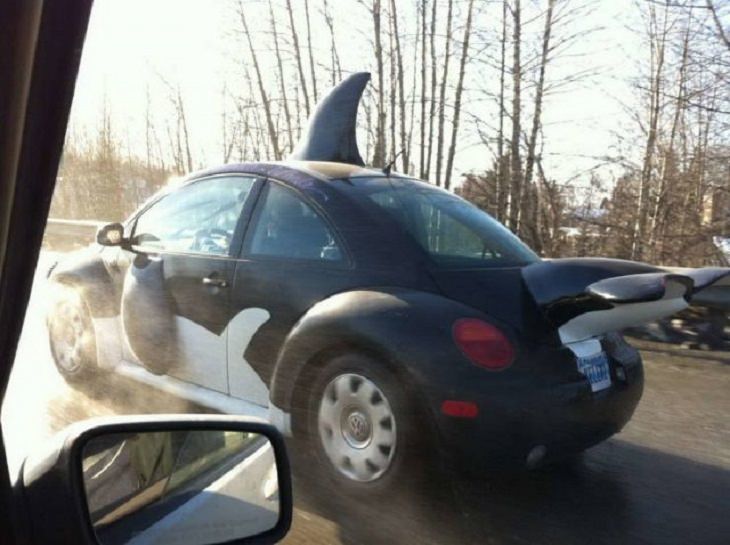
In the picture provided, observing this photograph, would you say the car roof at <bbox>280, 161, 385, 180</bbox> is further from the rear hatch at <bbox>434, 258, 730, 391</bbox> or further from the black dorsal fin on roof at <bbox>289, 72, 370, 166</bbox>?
the rear hatch at <bbox>434, 258, 730, 391</bbox>

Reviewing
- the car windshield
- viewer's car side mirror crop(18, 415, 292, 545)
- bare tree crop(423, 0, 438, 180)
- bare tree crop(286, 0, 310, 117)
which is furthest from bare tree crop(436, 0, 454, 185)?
viewer's car side mirror crop(18, 415, 292, 545)

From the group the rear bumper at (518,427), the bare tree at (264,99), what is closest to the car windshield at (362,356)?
the rear bumper at (518,427)

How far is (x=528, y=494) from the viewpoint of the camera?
10.6ft

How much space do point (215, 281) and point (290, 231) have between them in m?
0.51

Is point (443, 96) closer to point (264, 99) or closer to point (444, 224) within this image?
point (264, 99)

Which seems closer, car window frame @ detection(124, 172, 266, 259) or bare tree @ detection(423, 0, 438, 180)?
car window frame @ detection(124, 172, 266, 259)

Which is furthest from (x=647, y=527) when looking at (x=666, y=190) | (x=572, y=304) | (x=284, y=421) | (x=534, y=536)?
(x=666, y=190)

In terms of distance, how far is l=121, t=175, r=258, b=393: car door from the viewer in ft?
12.3

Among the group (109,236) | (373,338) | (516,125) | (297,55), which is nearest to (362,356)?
(373,338)

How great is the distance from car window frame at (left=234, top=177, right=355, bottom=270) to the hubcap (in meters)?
0.57

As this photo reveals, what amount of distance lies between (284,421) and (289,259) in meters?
0.81

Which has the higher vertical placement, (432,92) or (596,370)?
(432,92)

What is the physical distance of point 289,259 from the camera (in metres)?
3.55

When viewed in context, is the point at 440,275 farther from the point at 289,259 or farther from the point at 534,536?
the point at 534,536
